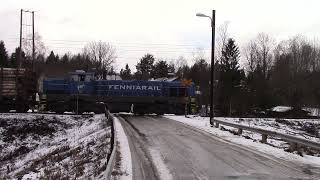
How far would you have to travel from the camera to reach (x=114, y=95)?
39.2 metres

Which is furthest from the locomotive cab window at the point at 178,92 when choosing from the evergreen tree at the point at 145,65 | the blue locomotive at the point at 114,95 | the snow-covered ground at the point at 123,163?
the evergreen tree at the point at 145,65

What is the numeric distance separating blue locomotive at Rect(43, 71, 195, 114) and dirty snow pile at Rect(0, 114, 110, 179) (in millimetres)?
2850

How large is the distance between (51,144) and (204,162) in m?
16.5

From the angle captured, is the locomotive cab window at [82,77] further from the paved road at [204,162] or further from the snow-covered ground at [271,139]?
the paved road at [204,162]

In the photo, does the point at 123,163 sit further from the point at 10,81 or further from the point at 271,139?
the point at 10,81

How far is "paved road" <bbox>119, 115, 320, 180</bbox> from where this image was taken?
11.6m

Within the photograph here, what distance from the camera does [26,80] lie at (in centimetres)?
3966

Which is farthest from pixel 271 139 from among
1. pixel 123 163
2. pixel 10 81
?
pixel 10 81

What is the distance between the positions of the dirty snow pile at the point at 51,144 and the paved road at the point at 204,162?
1.52m

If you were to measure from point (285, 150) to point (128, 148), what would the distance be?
567cm

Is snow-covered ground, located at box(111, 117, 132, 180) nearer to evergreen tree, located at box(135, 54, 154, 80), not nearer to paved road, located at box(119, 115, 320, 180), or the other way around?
paved road, located at box(119, 115, 320, 180)

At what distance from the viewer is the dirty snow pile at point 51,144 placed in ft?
53.2

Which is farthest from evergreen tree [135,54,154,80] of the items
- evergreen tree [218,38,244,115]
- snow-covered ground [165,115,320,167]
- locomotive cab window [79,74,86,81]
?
snow-covered ground [165,115,320,167]

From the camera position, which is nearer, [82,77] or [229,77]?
Answer: [82,77]
